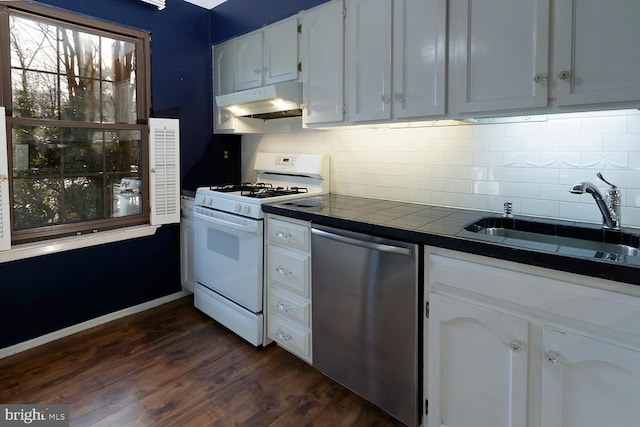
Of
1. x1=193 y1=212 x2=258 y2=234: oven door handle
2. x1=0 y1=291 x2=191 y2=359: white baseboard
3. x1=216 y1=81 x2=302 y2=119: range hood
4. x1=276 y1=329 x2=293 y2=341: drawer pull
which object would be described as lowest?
x1=0 y1=291 x2=191 y2=359: white baseboard

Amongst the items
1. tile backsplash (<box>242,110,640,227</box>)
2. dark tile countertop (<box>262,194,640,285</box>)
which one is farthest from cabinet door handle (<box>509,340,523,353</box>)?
tile backsplash (<box>242,110,640,227</box>)

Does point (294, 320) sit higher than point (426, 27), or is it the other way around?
point (426, 27)

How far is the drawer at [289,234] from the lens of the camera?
211 cm

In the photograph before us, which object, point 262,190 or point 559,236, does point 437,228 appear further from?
point 262,190

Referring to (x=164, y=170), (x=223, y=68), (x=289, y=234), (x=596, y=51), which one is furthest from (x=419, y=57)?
(x=164, y=170)

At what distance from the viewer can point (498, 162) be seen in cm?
199

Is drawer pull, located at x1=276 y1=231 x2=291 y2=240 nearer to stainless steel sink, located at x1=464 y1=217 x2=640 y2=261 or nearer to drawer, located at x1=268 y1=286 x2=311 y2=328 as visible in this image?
drawer, located at x1=268 y1=286 x2=311 y2=328

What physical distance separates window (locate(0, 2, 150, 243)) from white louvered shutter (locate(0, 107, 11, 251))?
0.43 feet

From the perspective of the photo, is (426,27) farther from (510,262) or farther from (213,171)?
(213,171)

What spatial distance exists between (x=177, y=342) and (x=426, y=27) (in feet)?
Answer: 8.03

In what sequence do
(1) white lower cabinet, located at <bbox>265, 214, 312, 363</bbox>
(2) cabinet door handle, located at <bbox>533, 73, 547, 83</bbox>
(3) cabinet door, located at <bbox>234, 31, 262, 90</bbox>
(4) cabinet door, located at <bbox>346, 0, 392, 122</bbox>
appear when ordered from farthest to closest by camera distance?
(3) cabinet door, located at <bbox>234, 31, 262, 90</bbox> → (1) white lower cabinet, located at <bbox>265, 214, 312, 363</bbox> → (4) cabinet door, located at <bbox>346, 0, 392, 122</bbox> → (2) cabinet door handle, located at <bbox>533, 73, 547, 83</bbox>

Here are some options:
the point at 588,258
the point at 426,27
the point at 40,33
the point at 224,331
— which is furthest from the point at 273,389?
Answer: the point at 40,33

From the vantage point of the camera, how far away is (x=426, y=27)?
6.10 feet

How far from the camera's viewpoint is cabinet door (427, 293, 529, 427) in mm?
1358
